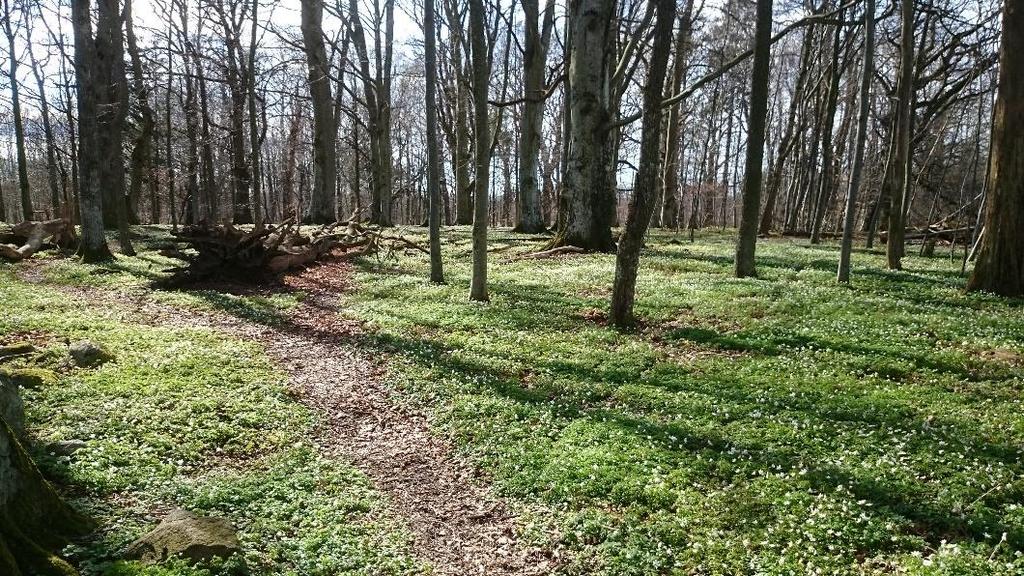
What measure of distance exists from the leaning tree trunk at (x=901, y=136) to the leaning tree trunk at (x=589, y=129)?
9.01 metres

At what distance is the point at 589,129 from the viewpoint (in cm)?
2058

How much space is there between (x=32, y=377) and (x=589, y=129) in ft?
57.7

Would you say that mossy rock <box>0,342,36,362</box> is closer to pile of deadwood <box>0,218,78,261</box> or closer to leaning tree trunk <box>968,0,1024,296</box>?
pile of deadwood <box>0,218,78,261</box>

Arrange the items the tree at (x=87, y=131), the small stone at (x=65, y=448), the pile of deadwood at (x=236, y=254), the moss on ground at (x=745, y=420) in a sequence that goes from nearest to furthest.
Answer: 1. the moss on ground at (x=745, y=420)
2. the small stone at (x=65, y=448)
3. the tree at (x=87, y=131)
4. the pile of deadwood at (x=236, y=254)

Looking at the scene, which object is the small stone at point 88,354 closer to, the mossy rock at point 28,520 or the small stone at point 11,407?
the small stone at point 11,407

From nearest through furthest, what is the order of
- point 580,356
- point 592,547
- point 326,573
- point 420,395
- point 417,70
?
point 326,573
point 592,547
point 420,395
point 580,356
point 417,70

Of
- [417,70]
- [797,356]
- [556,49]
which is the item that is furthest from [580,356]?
[417,70]

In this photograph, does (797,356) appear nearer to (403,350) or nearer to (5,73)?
(403,350)

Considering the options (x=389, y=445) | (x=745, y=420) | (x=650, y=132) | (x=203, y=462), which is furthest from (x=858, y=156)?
(x=203, y=462)

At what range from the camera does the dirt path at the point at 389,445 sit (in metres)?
5.54

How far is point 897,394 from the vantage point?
7.66 m

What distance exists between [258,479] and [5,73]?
41.4 meters

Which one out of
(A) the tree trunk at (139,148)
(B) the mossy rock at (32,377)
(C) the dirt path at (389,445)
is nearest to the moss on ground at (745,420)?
(C) the dirt path at (389,445)

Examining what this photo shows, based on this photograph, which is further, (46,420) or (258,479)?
(46,420)
